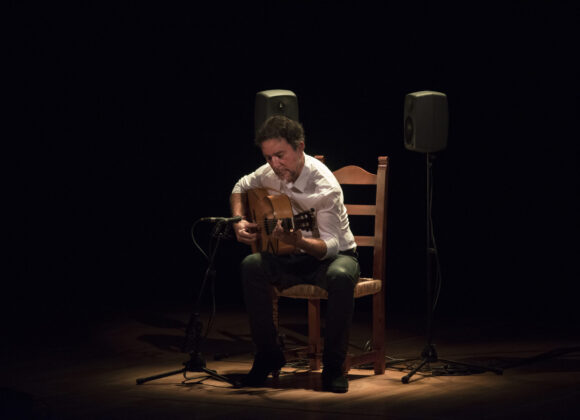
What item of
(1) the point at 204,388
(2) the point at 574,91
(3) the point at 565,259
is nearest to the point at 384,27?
(2) the point at 574,91

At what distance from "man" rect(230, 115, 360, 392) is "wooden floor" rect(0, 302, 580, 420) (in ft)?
0.50

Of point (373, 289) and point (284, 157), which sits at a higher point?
point (284, 157)

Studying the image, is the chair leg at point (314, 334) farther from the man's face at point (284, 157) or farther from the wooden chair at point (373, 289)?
the man's face at point (284, 157)

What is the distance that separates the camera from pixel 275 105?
5273 mm

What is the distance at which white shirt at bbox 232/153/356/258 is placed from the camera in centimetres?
436

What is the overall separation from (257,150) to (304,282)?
282 centimetres

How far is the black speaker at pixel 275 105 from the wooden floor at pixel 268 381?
1233 millimetres

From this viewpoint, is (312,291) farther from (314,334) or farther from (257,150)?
(257,150)

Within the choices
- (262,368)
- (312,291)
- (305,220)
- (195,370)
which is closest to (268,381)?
(262,368)

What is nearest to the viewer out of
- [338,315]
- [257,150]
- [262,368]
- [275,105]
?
[338,315]

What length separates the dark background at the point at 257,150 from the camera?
→ 6227 millimetres

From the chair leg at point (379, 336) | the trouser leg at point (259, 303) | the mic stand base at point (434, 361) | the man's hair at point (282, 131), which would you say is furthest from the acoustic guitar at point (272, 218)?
the mic stand base at point (434, 361)

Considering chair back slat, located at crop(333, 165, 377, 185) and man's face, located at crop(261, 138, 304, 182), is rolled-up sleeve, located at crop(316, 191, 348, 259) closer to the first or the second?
man's face, located at crop(261, 138, 304, 182)

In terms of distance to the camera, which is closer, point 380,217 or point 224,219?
point 224,219
